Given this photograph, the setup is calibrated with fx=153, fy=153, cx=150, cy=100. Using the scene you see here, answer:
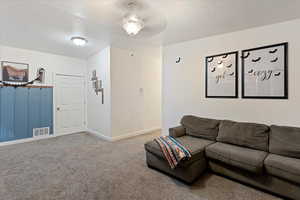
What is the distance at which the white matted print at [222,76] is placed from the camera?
9.55 feet

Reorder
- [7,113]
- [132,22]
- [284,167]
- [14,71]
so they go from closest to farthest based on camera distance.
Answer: [284,167] → [132,22] → [7,113] → [14,71]

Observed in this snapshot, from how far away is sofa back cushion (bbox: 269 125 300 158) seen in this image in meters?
1.95

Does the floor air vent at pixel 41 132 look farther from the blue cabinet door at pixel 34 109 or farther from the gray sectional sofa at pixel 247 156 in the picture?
the gray sectional sofa at pixel 247 156

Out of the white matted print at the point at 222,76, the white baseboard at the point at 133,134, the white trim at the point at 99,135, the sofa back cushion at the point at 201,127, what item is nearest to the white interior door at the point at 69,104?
the white trim at the point at 99,135

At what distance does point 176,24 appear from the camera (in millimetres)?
2682

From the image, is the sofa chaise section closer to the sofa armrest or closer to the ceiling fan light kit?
the sofa armrest

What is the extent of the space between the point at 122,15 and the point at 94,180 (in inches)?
95.9

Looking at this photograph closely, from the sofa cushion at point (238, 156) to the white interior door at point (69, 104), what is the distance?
170 inches

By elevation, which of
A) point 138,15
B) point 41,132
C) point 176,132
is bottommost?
point 41,132

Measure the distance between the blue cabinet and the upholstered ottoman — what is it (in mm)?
3558

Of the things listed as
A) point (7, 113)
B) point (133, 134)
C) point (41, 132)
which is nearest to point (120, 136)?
point (133, 134)

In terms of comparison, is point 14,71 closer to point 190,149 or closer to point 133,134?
point 133,134

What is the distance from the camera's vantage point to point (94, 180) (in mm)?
2217

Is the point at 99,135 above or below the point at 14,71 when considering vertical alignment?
below
